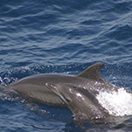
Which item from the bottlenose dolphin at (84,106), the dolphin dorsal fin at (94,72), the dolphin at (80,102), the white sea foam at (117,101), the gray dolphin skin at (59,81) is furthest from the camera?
the gray dolphin skin at (59,81)

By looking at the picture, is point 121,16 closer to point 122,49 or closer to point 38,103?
point 122,49

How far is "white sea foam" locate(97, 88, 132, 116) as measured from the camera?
15211 millimetres

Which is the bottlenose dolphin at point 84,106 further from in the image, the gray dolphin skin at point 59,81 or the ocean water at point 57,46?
the gray dolphin skin at point 59,81

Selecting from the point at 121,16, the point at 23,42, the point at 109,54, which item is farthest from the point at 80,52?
the point at 121,16

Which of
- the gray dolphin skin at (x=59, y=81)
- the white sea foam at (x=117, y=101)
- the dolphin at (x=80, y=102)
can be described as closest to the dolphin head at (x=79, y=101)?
the dolphin at (x=80, y=102)

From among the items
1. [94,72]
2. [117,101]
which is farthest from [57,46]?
[117,101]

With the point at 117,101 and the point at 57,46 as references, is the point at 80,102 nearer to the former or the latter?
the point at 117,101

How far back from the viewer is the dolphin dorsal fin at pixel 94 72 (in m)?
16.1

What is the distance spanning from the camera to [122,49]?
71.4 ft

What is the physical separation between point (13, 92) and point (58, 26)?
8.15m

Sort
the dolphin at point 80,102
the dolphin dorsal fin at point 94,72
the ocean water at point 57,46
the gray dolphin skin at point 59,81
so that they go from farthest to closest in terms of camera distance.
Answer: the gray dolphin skin at point 59,81
the dolphin dorsal fin at point 94,72
the ocean water at point 57,46
the dolphin at point 80,102

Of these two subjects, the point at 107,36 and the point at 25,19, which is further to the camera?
the point at 25,19

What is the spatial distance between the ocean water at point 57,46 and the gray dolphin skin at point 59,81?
1.09 ft

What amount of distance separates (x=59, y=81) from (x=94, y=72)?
137 centimetres
